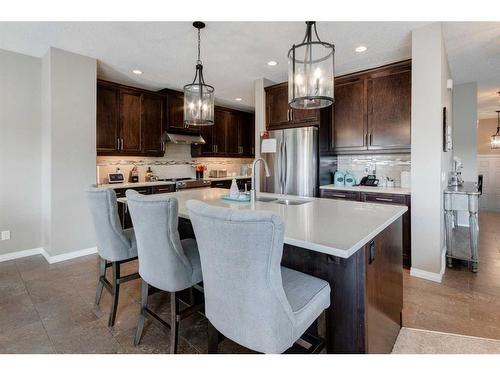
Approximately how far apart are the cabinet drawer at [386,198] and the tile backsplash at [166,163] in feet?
12.2

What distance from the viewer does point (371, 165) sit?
4234 millimetres

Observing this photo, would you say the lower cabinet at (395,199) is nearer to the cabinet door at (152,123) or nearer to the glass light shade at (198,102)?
the glass light shade at (198,102)

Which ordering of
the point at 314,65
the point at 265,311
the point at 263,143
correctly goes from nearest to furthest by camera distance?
1. the point at 265,311
2. the point at 314,65
3. the point at 263,143

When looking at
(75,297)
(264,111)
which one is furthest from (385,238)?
(264,111)

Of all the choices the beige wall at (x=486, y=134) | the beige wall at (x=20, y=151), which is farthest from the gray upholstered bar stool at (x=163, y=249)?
the beige wall at (x=486, y=134)

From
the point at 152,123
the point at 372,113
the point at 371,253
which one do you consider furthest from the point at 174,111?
the point at 371,253

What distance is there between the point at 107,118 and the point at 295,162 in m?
2.99

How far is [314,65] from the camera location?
1.82 m

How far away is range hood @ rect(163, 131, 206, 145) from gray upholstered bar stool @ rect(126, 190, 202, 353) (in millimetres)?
3485

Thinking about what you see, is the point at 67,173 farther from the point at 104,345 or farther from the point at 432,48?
the point at 432,48

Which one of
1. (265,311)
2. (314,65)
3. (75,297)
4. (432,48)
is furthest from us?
(432,48)

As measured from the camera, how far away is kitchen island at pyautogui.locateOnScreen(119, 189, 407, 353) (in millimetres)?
1272

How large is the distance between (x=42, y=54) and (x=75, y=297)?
10.1 ft

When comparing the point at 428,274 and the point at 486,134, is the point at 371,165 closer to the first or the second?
the point at 428,274
